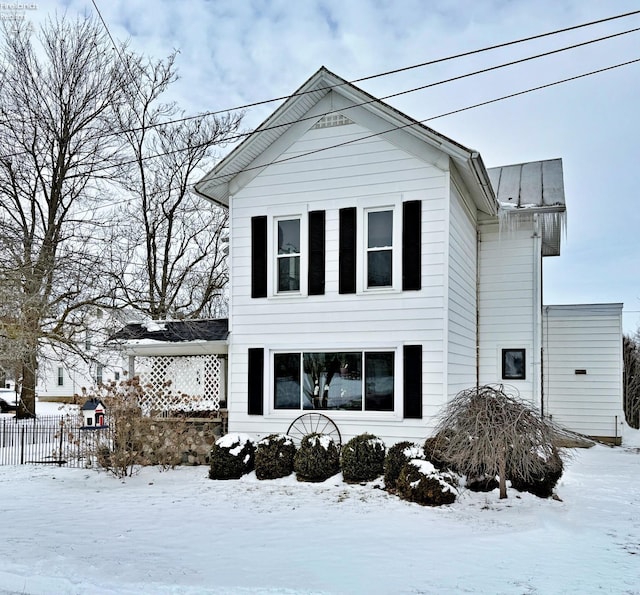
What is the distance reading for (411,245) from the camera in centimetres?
1017

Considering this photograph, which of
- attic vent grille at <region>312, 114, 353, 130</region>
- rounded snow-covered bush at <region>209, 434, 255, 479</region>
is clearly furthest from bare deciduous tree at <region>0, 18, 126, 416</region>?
→ attic vent grille at <region>312, 114, 353, 130</region>

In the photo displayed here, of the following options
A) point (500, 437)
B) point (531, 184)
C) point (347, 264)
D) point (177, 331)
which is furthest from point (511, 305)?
point (177, 331)

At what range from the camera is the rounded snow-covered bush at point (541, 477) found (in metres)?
8.20

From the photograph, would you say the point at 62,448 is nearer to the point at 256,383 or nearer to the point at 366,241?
the point at 256,383

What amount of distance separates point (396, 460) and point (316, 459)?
136 cm

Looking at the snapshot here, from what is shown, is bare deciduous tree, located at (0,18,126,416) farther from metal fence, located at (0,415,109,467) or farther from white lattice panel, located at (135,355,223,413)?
white lattice panel, located at (135,355,223,413)

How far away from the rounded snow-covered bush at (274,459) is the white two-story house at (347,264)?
0.72m

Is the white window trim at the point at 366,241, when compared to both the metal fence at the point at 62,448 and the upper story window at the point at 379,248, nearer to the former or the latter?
the upper story window at the point at 379,248

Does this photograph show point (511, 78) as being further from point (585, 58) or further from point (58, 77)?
point (58, 77)

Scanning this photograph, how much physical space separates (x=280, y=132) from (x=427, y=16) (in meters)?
3.37

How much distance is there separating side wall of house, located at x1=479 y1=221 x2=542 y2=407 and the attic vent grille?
472 centimetres

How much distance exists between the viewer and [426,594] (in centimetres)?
491

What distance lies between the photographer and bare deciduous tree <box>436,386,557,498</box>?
25.8 feet

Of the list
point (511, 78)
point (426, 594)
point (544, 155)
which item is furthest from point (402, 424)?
point (544, 155)
